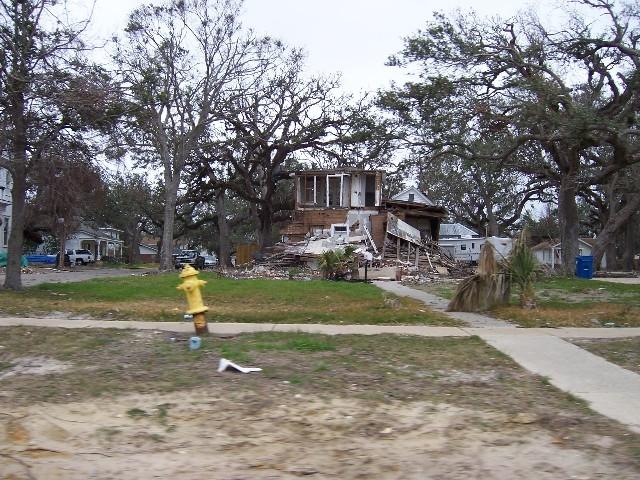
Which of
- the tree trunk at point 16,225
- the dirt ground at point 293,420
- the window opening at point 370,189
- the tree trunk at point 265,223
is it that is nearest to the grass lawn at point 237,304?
the tree trunk at point 16,225

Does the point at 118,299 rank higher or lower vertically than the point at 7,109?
lower

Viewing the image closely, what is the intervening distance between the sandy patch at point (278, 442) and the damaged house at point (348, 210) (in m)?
30.5

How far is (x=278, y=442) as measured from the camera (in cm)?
520

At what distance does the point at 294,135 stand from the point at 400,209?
8554mm

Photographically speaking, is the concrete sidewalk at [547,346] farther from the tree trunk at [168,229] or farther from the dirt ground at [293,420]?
the tree trunk at [168,229]

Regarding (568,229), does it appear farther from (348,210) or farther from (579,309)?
(579,309)

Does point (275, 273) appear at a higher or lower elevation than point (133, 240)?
lower

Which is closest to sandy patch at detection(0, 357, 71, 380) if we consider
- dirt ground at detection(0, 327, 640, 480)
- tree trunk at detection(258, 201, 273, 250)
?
dirt ground at detection(0, 327, 640, 480)

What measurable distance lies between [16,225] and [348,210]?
23724mm

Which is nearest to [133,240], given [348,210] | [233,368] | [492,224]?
[348,210]

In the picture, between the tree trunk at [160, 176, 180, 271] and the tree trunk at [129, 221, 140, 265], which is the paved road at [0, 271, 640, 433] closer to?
the tree trunk at [160, 176, 180, 271]

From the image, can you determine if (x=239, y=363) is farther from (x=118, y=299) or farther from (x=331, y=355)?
(x=118, y=299)

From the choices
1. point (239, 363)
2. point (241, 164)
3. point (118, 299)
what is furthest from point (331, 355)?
point (241, 164)

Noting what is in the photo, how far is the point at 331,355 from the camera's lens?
8.07 metres
